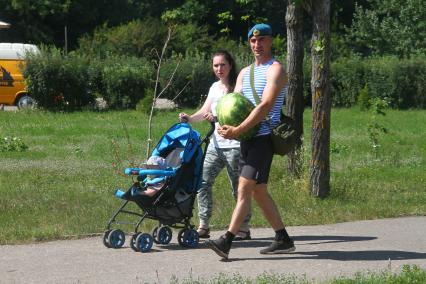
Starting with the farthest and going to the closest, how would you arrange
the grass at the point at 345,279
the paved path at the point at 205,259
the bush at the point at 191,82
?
1. the bush at the point at 191,82
2. the paved path at the point at 205,259
3. the grass at the point at 345,279

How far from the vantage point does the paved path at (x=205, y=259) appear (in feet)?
25.2

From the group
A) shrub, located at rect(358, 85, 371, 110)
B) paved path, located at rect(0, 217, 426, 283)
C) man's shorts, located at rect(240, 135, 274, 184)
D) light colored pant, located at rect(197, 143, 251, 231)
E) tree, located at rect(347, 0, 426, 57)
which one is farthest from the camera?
tree, located at rect(347, 0, 426, 57)

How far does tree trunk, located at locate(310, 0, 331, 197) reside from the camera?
1141 cm

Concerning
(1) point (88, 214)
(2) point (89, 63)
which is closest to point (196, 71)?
(2) point (89, 63)

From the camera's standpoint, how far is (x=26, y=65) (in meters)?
29.7

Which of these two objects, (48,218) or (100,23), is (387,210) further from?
(100,23)

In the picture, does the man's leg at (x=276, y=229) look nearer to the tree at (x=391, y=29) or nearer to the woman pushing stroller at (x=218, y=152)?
the woman pushing stroller at (x=218, y=152)

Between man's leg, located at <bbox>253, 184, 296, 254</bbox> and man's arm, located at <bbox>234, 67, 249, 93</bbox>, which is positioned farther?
man's arm, located at <bbox>234, 67, 249, 93</bbox>

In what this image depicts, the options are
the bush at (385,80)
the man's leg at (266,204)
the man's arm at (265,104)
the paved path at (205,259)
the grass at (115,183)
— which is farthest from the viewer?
the bush at (385,80)

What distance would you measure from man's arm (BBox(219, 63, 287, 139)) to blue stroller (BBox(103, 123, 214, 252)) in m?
0.85

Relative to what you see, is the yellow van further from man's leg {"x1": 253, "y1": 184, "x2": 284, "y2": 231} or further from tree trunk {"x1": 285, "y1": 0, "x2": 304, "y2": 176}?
man's leg {"x1": 253, "y1": 184, "x2": 284, "y2": 231}

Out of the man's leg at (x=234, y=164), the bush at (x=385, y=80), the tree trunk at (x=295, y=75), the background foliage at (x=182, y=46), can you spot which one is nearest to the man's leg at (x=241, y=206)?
the man's leg at (x=234, y=164)

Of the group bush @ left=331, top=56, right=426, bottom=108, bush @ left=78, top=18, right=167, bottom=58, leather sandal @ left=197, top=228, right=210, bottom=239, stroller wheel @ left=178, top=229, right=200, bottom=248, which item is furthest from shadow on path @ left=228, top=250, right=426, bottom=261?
bush @ left=78, top=18, right=167, bottom=58

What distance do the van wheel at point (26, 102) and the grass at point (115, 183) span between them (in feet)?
24.3
